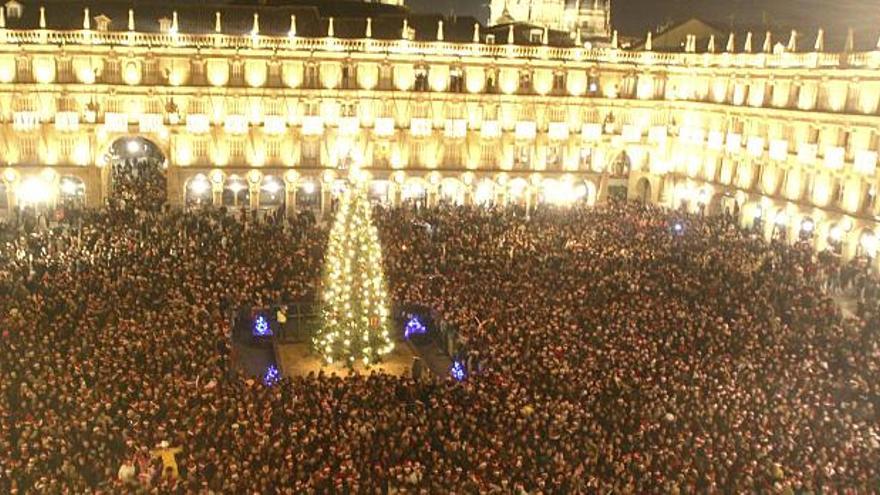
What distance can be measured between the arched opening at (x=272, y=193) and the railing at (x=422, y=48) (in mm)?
8782

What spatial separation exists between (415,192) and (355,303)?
103 ft

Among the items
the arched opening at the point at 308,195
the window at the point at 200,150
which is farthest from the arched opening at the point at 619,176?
the window at the point at 200,150

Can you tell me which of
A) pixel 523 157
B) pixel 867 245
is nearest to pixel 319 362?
pixel 867 245

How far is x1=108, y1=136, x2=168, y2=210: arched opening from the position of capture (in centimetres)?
5588

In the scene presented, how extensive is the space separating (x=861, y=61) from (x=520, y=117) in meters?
22.5

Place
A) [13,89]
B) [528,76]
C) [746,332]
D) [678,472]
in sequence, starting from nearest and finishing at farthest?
1. [678,472]
2. [746,332]
3. [13,89]
4. [528,76]

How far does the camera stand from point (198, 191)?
2384 inches

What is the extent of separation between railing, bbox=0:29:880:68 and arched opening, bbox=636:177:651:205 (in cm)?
869

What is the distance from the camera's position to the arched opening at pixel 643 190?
220 ft

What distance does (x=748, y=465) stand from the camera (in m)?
23.2

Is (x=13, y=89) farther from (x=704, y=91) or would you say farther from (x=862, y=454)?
(x=862, y=454)

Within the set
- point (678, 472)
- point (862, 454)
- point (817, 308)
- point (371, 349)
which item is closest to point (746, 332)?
point (817, 308)

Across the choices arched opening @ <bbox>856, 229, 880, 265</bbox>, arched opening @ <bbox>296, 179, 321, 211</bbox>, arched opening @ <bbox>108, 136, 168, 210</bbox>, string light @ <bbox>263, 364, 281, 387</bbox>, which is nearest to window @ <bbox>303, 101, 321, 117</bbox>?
arched opening @ <bbox>296, 179, 321, 211</bbox>

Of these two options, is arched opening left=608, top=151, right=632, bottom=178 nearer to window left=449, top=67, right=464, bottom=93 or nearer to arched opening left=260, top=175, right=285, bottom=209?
window left=449, top=67, right=464, bottom=93
